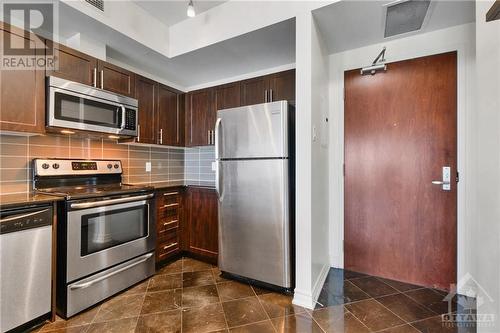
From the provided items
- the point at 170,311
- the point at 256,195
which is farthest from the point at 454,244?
the point at 170,311

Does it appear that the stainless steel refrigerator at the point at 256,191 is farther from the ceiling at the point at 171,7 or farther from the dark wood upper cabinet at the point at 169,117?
the ceiling at the point at 171,7

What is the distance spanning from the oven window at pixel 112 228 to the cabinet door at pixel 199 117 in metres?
1.18

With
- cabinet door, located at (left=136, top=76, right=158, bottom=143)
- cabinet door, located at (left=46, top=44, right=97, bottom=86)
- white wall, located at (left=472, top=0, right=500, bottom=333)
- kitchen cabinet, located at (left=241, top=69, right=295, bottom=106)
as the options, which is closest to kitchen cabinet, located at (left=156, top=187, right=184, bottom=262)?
cabinet door, located at (left=136, top=76, right=158, bottom=143)

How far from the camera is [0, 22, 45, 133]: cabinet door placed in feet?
5.30

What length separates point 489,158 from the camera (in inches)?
50.2

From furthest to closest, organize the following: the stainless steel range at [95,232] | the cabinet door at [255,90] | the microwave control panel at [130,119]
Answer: the cabinet door at [255,90], the microwave control panel at [130,119], the stainless steel range at [95,232]

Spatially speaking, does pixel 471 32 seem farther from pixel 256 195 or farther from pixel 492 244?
pixel 256 195

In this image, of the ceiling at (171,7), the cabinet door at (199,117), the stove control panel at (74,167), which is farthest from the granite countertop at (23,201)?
the ceiling at (171,7)

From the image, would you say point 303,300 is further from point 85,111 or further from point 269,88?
point 85,111

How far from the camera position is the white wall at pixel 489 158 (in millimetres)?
1200

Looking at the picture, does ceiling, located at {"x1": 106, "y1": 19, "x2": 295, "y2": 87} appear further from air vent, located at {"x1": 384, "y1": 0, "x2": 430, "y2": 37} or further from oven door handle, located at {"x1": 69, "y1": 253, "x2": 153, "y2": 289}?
oven door handle, located at {"x1": 69, "y1": 253, "x2": 153, "y2": 289}

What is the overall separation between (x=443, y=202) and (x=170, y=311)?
8.44 feet

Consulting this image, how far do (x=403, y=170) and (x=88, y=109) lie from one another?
9.89 feet

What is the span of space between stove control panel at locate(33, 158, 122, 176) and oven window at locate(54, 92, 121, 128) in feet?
1.50
